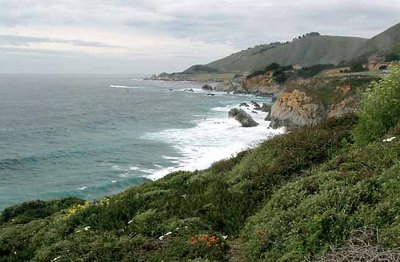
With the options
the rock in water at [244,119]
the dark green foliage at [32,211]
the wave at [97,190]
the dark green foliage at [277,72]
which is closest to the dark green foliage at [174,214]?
the dark green foliage at [32,211]

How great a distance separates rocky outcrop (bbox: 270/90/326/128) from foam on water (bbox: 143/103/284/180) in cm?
227

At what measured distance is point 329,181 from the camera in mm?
10164

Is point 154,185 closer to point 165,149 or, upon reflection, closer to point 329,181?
point 329,181

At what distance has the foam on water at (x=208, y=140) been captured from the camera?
126ft

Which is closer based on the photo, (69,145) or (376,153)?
(376,153)

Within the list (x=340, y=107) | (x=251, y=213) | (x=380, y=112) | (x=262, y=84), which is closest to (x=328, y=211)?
(x=251, y=213)

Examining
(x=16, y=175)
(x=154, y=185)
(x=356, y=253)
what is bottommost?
(x=16, y=175)

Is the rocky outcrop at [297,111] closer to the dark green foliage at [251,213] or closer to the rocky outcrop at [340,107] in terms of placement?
the rocky outcrop at [340,107]

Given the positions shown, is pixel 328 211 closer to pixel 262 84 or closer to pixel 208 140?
pixel 208 140

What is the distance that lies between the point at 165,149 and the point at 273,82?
83725mm

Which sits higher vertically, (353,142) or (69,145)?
(353,142)

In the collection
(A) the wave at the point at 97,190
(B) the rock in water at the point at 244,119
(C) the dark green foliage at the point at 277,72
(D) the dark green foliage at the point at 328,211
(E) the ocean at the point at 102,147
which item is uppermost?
(C) the dark green foliage at the point at 277,72

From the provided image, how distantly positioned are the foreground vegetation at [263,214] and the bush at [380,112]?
0.12ft

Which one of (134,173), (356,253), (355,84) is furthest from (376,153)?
(355,84)
